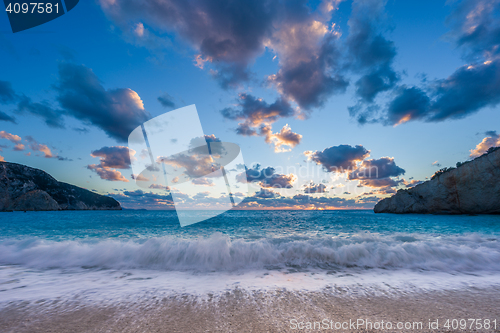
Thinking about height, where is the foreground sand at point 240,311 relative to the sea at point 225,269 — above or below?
above

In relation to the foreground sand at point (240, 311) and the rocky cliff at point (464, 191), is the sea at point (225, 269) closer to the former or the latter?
the foreground sand at point (240, 311)

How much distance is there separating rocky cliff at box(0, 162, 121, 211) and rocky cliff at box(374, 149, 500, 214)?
492 feet

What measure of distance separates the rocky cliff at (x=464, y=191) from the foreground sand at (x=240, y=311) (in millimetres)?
46576

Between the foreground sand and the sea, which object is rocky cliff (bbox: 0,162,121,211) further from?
the foreground sand

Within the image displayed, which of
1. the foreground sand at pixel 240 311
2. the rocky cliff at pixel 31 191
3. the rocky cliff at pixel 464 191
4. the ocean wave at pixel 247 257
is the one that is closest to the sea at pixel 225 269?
the ocean wave at pixel 247 257

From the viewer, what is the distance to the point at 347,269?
5527mm

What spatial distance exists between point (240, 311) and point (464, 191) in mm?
53383

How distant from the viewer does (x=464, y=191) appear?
35281 mm

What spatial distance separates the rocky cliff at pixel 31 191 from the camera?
80812mm

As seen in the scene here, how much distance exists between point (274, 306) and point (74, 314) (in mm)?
3220

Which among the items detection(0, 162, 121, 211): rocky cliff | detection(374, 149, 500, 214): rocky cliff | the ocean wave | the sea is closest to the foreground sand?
the sea

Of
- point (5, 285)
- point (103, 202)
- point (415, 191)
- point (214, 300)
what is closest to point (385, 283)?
point (214, 300)

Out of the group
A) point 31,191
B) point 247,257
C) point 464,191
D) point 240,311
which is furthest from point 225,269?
point 31,191

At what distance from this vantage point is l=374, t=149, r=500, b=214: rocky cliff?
31875 millimetres
